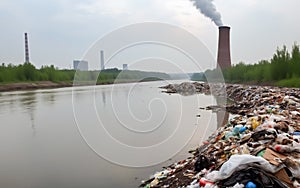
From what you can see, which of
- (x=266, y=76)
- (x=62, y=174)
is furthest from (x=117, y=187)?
(x=266, y=76)

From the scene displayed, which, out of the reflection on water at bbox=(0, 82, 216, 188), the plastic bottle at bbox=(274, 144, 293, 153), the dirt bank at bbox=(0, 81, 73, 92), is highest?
the dirt bank at bbox=(0, 81, 73, 92)

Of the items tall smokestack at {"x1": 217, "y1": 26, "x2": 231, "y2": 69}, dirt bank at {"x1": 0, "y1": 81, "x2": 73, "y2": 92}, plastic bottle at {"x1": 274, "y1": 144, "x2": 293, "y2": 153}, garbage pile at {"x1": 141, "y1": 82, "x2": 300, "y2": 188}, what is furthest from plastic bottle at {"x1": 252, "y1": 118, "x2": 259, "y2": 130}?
dirt bank at {"x1": 0, "y1": 81, "x2": 73, "y2": 92}

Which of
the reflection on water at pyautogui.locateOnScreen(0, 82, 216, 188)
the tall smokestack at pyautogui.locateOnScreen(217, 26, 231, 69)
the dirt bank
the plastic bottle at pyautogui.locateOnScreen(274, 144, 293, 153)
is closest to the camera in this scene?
the plastic bottle at pyautogui.locateOnScreen(274, 144, 293, 153)

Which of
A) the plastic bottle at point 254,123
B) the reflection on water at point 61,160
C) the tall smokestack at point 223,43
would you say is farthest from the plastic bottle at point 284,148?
the tall smokestack at point 223,43

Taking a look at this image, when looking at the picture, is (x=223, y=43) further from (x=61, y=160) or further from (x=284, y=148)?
(x=284, y=148)

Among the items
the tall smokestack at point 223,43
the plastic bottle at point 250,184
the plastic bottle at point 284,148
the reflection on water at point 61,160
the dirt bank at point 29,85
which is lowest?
the reflection on water at point 61,160

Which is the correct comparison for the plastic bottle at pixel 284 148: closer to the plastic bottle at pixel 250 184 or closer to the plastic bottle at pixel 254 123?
the plastic bottle at pixel 250 184

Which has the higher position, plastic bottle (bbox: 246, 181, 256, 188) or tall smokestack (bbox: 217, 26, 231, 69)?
tall smokestack (bbox: 217, 26, 231, 69)

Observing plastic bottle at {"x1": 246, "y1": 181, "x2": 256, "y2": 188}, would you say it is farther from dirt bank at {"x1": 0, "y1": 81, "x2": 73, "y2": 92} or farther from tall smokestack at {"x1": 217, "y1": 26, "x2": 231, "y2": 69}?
dirt bank at {"x1": 0, "y1": 81, "x2": 73, "y2": 92}

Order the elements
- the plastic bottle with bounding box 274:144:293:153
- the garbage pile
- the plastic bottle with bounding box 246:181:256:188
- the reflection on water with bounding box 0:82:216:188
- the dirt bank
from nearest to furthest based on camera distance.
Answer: the plastic bottle with bounding box 246:181:256:188 → the garbage pile → the plastic bottle with bounding box 274:144:293:153 → the reflection on water with bounding box 0:82:216:188 → the dirt bank

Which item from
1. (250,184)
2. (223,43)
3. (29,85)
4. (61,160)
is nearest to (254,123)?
(250,184)

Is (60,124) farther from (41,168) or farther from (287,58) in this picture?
(287,58)

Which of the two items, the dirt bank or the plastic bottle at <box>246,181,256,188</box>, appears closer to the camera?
the plastic bottle at <box>246,181,256,188</box>

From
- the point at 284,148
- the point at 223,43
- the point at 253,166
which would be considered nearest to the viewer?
the point at 253,166
